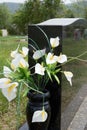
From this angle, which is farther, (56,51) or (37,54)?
(56,51)

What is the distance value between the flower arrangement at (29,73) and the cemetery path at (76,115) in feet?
1.79

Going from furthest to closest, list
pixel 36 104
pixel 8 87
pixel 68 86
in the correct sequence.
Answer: pixel 68 86, pixel 36 104, pixel 8 87

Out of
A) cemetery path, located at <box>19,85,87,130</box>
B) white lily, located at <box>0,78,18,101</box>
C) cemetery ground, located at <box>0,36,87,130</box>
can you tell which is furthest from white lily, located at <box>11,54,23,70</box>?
cemetery path, located at <box>19,85,87,130</box>

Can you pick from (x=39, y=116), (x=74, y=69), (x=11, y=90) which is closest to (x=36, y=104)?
(x=39, y=116)

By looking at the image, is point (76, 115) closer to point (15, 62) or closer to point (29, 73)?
point (29, 73)

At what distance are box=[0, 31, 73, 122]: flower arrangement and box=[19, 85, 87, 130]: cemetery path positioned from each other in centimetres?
55

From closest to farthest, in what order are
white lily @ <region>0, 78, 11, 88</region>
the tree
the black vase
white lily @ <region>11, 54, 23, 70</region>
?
1. white lily @ <region>0, 78, 11, 88</region>
2. white lily @ <region>11, 54, 23, 70</region>
3. the black vase
4. the tree

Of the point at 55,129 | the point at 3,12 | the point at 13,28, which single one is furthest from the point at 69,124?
the point at 3,12

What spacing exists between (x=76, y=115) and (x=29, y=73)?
3.83 feet

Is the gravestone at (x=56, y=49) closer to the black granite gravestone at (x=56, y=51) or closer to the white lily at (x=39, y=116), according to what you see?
the black granite gravestone at (x=56, y=51)

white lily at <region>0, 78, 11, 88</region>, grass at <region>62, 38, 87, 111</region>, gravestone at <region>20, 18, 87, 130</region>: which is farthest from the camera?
grass at <region>62, 38, 87, 111</region>

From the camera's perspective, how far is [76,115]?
130 inches

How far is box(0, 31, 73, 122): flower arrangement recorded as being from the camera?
222 centimetres

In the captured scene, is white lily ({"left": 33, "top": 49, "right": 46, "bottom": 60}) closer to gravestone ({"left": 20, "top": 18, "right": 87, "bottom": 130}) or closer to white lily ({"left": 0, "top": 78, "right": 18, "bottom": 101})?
gravestone ({"left": 20, "top": 18, "right": 87, "bottom": 130})
